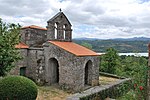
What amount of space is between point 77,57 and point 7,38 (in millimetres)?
6030

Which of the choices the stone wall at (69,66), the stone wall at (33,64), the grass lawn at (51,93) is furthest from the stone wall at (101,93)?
the stone wall at (33,64)

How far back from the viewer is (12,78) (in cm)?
1204

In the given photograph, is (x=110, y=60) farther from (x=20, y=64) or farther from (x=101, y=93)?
(x=101, y=93)

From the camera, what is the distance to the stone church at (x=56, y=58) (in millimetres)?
17859

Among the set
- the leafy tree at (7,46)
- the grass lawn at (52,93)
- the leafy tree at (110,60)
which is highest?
the leafy tree at (7,46)

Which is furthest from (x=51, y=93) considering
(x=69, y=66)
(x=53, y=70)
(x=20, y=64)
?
(x=20, y=64)

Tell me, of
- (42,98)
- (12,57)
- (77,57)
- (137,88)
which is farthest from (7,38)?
(137,88)

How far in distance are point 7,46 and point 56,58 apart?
18.6ft

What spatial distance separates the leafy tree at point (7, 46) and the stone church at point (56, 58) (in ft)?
12.7

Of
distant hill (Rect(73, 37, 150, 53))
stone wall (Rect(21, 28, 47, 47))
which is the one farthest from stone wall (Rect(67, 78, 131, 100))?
stone wall (Rect(21, 28, 47, 47))

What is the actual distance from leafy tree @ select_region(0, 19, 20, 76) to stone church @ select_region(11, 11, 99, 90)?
3861 millimetres

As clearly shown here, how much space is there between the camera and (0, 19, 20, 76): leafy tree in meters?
13.6

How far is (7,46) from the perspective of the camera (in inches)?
550

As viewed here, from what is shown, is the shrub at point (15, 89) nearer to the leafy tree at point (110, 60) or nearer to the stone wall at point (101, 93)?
the stone wall at point (101, 93)
